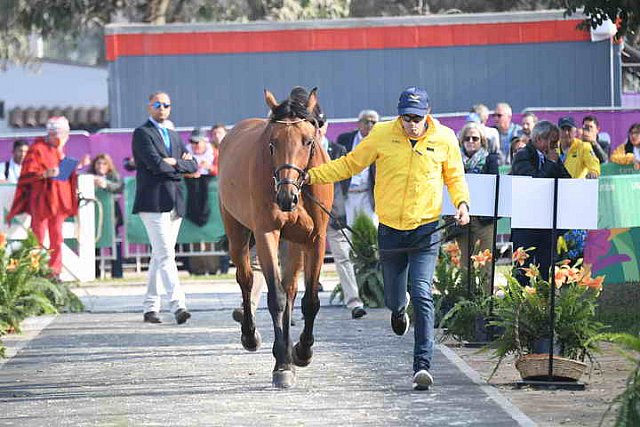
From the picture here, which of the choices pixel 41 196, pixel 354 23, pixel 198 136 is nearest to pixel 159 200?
pixel 41 196

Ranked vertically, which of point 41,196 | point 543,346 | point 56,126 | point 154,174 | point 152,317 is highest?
point 56,126

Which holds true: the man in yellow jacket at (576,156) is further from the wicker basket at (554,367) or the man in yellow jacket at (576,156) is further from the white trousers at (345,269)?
the wicker basket at (554,367)

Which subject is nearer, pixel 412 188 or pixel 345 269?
pixel 412 188

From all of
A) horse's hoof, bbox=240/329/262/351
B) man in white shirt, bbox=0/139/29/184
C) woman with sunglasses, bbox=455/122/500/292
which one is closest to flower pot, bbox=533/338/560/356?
horse's hoof, bbox=240/329/262/351

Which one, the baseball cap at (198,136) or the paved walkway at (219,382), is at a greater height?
the baseball cap at (198,136)

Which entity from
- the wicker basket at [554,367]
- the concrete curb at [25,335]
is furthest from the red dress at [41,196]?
the wicker basket at [554,367]

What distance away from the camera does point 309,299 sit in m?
12.4

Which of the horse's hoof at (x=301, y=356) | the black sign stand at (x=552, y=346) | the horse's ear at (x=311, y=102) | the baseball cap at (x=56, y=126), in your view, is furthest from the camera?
the baseball cap at (x=56, y=126)

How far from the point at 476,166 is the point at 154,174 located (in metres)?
3.51

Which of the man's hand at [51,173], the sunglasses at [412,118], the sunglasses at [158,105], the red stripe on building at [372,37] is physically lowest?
the man's hand at [51,173]

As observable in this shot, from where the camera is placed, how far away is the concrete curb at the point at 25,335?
14019 millimetres

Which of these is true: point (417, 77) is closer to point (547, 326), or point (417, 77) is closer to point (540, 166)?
point (540, 166)

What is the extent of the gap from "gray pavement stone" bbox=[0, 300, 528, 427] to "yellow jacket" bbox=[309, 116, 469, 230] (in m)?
1.26

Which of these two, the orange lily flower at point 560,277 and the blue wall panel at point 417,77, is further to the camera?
the blue wall panel at point 417,77
